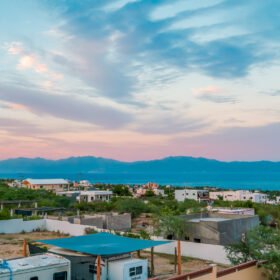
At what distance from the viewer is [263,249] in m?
14.0

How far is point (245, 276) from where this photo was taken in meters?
13.3

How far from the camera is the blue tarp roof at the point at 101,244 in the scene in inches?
529

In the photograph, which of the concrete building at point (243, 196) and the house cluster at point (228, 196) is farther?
the concrete building at point (243, 196)

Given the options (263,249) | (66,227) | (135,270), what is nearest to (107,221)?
(66,227)

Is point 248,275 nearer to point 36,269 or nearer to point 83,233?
point 36,269

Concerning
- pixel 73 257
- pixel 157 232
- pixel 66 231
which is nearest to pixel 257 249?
pixel 73 257

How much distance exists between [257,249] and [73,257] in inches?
242

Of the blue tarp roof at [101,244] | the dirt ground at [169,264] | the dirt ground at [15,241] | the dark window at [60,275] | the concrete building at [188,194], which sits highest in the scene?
the concrete building at [188,194]

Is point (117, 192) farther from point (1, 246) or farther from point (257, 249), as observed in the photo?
point (257, 249)

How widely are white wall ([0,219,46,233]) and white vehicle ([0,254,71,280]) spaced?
18870 millimetres

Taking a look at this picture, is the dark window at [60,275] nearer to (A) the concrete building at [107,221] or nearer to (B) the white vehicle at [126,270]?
(B) the white vehicle at [126,270]

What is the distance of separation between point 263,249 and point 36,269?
7.52 metres

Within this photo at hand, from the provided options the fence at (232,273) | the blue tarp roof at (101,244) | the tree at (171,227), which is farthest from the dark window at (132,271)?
the tree at (171,227)

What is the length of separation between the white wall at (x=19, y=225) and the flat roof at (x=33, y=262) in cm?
1887
